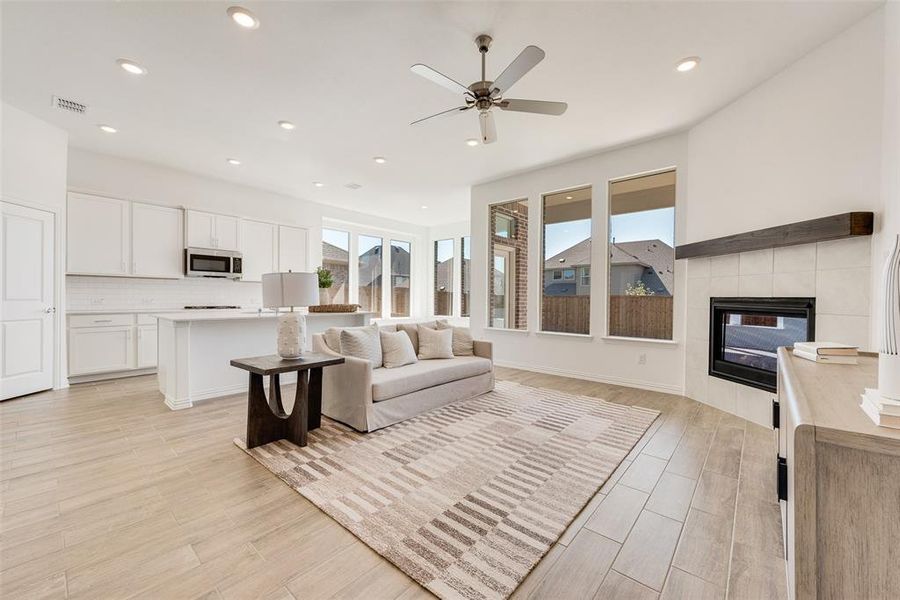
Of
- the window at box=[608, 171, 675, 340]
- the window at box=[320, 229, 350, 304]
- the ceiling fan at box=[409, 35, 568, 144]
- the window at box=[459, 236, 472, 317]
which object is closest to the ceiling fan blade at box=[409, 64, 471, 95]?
the ceiling fan at box=[409, 35, 568, 144]

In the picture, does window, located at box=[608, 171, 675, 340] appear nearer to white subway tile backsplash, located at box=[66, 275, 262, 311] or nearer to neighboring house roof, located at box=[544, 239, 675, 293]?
neighboring house roof, located at box=[544, 239, 675, 293]

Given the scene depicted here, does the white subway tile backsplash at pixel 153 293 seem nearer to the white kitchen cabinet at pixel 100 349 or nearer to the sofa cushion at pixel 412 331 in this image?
the white kitchen cabinet at pixel 100 349

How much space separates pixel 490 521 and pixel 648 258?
376 cm

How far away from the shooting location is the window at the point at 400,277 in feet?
28.6

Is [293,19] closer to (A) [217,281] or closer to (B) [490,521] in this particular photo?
(B) [490,521]

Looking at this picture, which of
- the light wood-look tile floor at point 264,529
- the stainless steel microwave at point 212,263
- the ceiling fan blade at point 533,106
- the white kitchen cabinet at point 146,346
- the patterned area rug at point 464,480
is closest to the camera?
the light wood-look tile floor at point 264,529

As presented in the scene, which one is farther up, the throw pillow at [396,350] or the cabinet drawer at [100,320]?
the cabinet drawer at [100,320]

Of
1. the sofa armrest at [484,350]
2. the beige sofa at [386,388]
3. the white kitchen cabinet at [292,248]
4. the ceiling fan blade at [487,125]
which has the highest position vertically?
the ceiling fan blade at [487,125]

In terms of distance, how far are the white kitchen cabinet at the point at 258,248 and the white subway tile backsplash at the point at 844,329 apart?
6.73 metres

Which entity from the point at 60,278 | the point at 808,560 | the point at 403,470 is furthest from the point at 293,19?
the point at 60,278

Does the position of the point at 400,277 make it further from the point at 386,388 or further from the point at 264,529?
the point at 264,529

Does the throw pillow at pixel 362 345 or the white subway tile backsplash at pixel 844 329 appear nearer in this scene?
the white subway tile backsplash at pixel 844 329

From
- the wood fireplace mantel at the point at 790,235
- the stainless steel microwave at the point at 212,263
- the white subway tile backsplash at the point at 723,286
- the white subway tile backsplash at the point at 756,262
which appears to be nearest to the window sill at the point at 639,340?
the white subway tile backsplash at the point at 723,286

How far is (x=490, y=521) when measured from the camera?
73.2 inches
